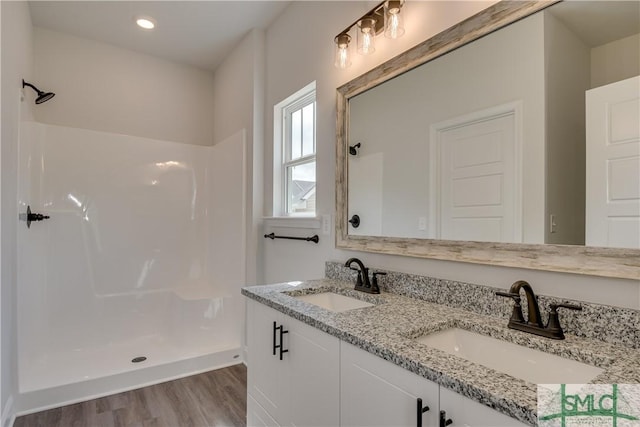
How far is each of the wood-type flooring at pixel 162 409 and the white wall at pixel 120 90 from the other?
225 cm

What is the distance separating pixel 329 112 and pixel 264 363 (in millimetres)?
1416

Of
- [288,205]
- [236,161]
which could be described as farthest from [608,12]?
[236,161]

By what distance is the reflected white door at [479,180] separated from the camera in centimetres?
114

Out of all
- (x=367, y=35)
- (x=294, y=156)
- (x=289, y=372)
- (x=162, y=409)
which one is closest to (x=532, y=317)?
(x=289, y=372)

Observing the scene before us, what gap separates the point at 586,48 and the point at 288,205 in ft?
6.40

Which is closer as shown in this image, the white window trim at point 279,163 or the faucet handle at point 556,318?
the faucet handle at point 556,318

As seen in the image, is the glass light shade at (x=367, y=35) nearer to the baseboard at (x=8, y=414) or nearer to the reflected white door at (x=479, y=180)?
the reflected white door at (x=479, y=180)

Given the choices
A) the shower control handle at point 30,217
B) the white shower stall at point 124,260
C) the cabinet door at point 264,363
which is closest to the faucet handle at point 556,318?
the cabinet door at point 264,363

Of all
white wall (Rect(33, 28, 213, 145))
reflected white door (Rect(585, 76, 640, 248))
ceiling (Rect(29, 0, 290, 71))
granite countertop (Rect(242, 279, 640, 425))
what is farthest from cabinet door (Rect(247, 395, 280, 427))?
white wall (Rect(33, 28, 213, 145))

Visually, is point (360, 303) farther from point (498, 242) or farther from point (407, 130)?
point (407, 130)

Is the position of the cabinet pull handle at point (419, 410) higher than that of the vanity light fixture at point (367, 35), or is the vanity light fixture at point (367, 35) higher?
the vanity light fixture at point (367, 35)

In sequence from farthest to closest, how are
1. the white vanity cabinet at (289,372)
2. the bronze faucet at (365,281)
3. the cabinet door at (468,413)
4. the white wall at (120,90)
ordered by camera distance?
the white wall at (120,90), the bronze faucet at (365,281), the white vanity cabinet at (289,372), the cabinet door at (468,413)

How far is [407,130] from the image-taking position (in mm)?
1548

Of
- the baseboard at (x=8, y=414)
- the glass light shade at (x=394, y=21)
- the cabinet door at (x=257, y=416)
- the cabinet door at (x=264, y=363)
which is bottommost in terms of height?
the baseboard at (x=8, y=414)
